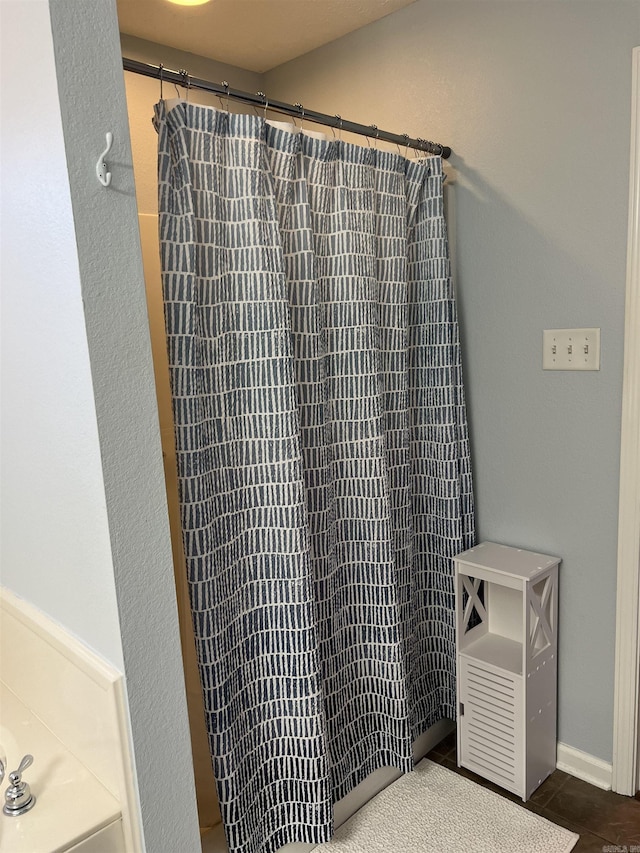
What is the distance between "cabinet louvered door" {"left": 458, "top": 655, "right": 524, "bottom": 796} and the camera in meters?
1.83

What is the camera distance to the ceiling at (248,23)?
76.8 inches

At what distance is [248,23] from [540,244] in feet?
3.91

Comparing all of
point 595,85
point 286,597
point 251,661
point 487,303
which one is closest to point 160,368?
point 286,597

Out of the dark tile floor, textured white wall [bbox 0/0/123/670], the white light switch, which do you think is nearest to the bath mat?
the dark tile floor

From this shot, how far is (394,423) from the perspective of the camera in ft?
6.23

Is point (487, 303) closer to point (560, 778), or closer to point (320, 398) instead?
point (320, 398)

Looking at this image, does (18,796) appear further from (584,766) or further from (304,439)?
(584,766)

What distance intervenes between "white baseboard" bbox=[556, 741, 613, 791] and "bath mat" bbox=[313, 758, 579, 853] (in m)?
0.23

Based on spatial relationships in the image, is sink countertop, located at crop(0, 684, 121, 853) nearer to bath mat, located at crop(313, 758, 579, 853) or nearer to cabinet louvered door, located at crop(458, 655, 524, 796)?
bath mat, located at crop(313, 758, 579, 853)

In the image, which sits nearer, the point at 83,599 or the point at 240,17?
the point at 83,599

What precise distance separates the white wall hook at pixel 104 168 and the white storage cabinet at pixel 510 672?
57.1 inches

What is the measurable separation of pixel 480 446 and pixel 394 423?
1.18ft

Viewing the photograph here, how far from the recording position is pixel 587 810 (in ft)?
5.86

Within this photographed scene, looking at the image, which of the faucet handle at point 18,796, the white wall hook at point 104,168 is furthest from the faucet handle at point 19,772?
the white wall hook at point 104,168
